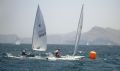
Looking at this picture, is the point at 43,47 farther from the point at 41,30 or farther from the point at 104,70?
the point at 104,70

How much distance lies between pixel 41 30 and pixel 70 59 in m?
9.02

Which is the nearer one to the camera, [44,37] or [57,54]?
[57,54]

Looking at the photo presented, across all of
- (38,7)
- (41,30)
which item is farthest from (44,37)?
(38,7)

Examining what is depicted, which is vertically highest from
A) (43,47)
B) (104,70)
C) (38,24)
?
(38,24)

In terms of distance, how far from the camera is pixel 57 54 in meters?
61.0

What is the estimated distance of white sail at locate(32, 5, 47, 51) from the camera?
64812mm

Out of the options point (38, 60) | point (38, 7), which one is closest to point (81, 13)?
point (38, 7)

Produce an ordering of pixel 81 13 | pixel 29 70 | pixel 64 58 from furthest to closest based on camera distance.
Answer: pixel 81 13
pixel 64 58
pixel 29 70

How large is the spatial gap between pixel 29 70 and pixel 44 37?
22.5 m

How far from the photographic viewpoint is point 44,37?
218ft

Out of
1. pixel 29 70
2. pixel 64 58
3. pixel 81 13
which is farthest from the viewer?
pixel 81 13

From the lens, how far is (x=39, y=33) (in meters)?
65.7

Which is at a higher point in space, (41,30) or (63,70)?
(41,30)

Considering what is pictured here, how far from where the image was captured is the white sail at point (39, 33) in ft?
213
